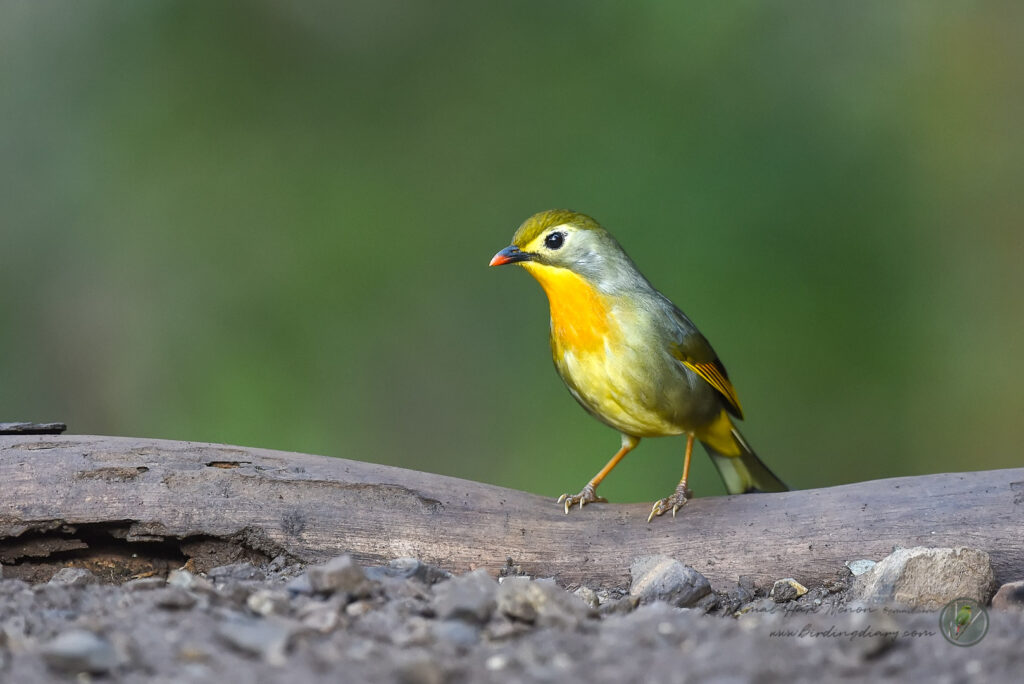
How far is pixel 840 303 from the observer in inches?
309

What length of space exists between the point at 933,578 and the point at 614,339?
1700mm

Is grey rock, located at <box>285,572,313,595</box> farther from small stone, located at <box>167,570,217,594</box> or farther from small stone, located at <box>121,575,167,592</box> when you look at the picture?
small stone, located at <box>121,575,167,592</box>

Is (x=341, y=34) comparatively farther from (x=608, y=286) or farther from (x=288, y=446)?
(x=608, y=286)

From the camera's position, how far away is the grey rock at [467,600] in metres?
2.81

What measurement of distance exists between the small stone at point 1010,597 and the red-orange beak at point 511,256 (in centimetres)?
242

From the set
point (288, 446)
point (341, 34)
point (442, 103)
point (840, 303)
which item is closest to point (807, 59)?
point (840, 303)

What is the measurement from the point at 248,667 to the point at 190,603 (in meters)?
0.49

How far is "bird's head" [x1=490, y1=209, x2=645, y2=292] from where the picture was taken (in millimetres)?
4812

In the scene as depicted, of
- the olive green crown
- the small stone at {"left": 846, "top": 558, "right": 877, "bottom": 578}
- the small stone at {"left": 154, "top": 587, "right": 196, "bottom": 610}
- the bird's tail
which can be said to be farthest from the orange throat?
the small stone at {"left": 154, "top": 587, "right": 196, "bottom": 610}

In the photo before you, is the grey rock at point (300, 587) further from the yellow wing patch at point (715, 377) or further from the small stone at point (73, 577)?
the yellow wing patch at point (715, 377)

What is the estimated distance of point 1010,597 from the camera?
3473 mm

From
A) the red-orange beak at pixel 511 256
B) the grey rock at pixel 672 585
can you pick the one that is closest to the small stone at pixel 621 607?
the grey rock at pixel 672 585

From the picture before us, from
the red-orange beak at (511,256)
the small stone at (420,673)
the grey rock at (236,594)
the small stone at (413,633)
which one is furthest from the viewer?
the red-orange beak at (511,256)

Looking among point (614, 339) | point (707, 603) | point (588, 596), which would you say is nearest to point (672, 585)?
point (707, 603)
